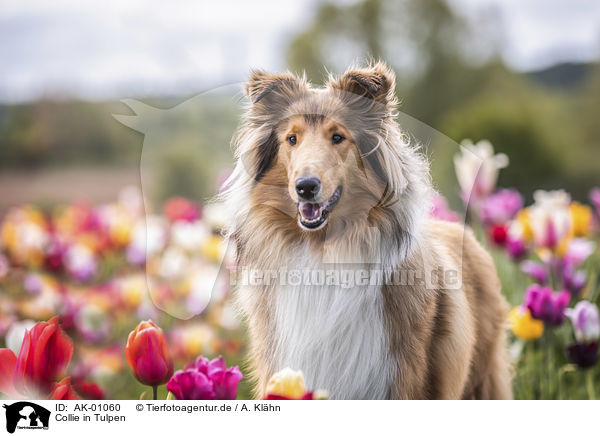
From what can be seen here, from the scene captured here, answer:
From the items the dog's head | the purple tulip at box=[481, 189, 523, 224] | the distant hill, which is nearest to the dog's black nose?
the dog's head

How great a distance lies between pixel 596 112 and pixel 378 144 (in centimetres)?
546

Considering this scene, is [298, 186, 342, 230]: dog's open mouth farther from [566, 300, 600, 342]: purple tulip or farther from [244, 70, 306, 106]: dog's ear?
[566, 300, 600, 342]: purple tulip

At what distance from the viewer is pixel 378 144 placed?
59.7 inches

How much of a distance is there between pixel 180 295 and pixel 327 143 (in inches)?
39.6

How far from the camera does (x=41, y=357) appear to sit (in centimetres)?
132

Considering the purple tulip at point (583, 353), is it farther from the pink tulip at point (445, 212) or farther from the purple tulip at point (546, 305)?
the pink tulip at point (445, 212)

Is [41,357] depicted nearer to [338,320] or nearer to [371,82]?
[338,320]

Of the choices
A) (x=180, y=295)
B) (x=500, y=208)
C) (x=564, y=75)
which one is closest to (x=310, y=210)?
(x=180, y=295)

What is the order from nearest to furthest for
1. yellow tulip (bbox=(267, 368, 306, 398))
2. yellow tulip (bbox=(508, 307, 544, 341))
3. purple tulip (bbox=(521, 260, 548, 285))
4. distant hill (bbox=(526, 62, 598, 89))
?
yellow tulip (bbox=(267, 368, 306, 398)) < yellow tulip (bbox=(508, 307, 544, 341)) < purple tulip (bbox=(521, 260, 548, 285)) < distant hill (bbox=(526, 62, 598, 89))

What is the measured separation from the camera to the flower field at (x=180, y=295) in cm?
141

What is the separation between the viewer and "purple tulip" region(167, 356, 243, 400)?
1.35 meters

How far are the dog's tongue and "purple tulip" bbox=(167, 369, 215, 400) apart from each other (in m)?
0.46

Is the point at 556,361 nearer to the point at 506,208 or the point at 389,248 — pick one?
the point at 506,208

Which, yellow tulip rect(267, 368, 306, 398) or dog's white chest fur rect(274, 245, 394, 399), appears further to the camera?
dog's white chest fur rect(274, 245, 394, 399)
